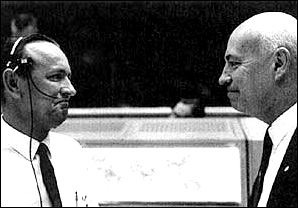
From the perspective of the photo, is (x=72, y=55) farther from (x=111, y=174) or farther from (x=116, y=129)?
(x=111, y=174)

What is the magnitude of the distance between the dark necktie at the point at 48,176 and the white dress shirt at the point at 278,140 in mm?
331

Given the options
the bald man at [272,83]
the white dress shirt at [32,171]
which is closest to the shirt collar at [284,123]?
the bald man at [272,83]

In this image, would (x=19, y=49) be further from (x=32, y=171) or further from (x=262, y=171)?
(x=262, y=171)

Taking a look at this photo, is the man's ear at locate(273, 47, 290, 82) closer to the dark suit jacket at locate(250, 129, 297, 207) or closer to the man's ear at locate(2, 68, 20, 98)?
the dark suit jacket at locate(250, 129, 297, 207)

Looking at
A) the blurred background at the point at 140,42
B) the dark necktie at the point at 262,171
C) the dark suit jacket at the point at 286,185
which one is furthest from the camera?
the blurred background at the point at 140,42

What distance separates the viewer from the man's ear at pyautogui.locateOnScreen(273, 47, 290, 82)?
2.52 feet

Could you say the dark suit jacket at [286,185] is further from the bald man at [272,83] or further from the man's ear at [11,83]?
the man's ear at [11,83]

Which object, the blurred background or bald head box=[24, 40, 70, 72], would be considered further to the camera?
the blurred background

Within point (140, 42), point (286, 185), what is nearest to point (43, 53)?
point (286, 185)

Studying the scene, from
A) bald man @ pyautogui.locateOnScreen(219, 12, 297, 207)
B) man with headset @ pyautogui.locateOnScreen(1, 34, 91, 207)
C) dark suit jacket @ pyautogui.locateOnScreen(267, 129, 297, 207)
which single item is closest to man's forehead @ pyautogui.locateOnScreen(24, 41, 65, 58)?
man with headset @ pyautogui.locateOnScreen(1, 34, 91, 207)

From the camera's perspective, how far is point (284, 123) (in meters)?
0.82

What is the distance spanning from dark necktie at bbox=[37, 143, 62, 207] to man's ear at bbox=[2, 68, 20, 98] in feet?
0.33

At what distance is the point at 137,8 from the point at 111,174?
618 mm

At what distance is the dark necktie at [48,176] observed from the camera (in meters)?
0.93
